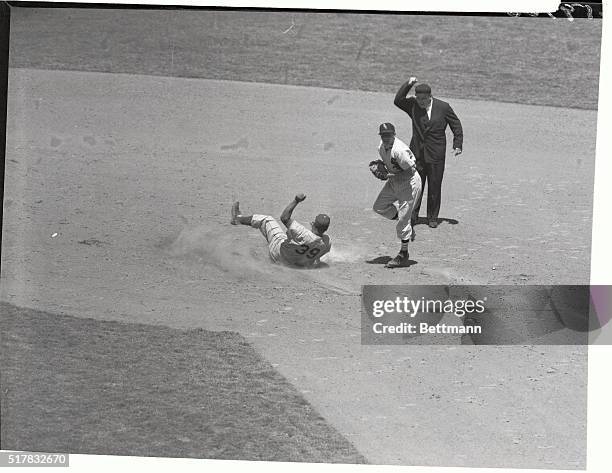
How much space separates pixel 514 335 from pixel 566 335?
0.39 metres

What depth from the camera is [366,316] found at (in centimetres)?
775

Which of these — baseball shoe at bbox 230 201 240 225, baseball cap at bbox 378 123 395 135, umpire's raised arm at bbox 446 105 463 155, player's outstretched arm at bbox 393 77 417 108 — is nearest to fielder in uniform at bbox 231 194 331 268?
baseball shoe at bbox 230 201 240 225

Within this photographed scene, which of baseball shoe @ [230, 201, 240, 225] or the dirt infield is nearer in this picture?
the dirt infield

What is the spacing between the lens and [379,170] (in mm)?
7910

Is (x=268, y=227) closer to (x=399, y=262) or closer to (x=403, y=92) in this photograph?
(x=399, y=262)

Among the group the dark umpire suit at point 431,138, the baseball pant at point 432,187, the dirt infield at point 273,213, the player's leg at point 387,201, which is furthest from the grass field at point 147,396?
the dark umpire suit at point 431,138

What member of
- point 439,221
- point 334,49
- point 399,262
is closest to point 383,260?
point 399,262

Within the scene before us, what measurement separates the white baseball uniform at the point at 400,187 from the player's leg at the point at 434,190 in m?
0.12

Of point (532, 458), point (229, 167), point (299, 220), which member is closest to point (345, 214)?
point (299, 220)

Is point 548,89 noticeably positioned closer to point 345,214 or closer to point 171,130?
point 345,214

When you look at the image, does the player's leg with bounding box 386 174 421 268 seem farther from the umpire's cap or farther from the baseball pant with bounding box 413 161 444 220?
the umpire's cap

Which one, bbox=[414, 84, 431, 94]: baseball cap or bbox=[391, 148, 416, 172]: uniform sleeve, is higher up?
bbox=[414, 84, 431, 94]: baseball cap

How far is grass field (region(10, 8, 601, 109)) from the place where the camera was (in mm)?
7879

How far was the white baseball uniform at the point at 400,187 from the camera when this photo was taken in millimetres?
7871
